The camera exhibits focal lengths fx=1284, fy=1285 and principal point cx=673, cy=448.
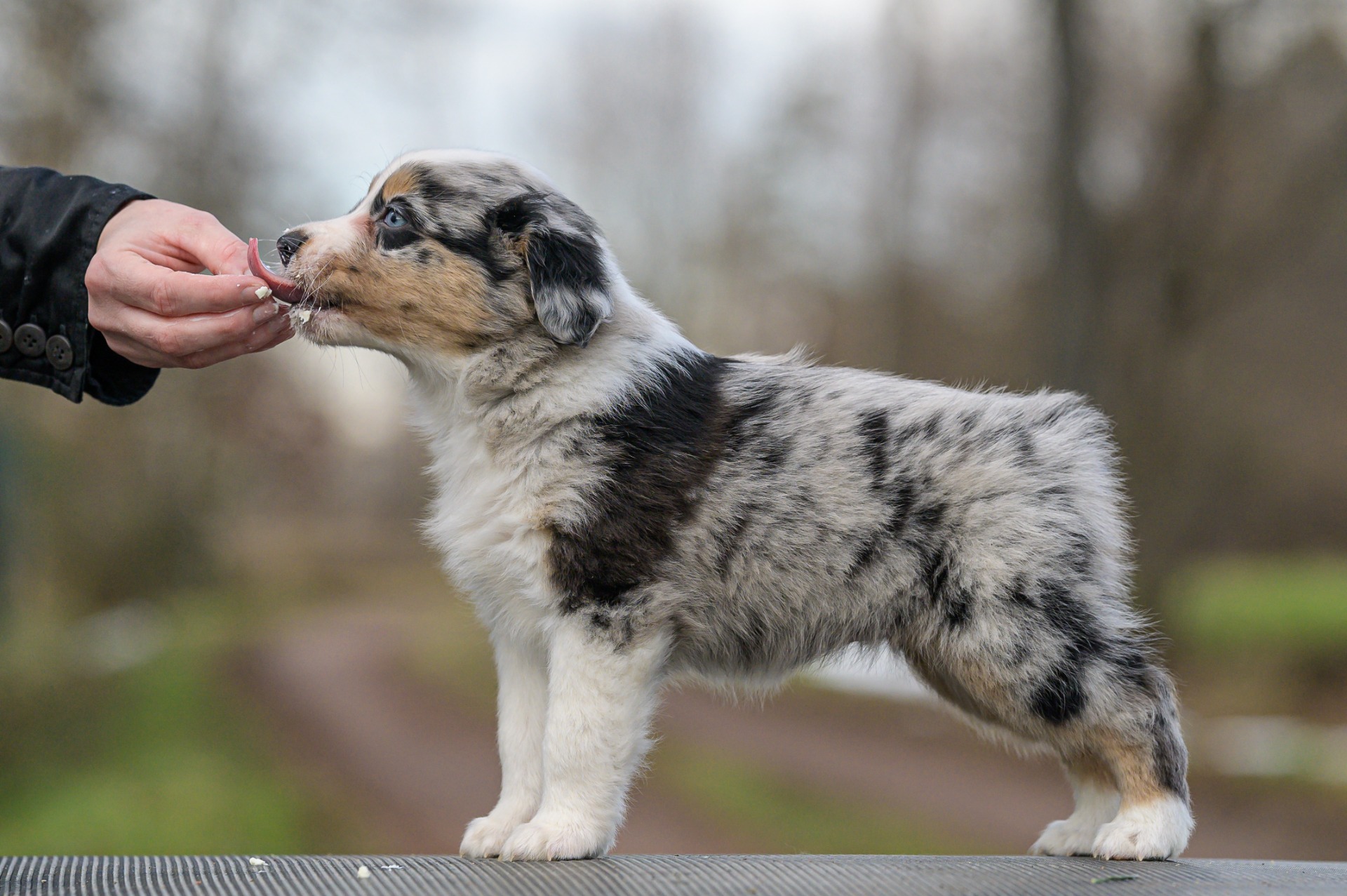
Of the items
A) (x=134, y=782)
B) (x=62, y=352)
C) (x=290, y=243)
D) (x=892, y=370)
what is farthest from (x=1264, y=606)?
(x=62, y=352)

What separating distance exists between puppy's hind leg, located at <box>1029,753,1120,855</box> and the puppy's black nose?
10.8 ft

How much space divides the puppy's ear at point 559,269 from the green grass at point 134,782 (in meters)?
8.30

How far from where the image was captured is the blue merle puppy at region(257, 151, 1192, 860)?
4.21m

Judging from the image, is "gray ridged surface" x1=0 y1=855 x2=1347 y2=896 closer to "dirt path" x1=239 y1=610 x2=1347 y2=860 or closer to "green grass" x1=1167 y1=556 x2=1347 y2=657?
"dirt path" x1=239 y1=610 x2=1347 y2=860

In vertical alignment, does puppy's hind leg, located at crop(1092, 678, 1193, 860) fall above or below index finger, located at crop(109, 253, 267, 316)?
below

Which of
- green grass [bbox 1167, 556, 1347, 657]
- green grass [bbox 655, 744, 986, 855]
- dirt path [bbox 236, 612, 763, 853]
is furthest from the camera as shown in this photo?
green grass [bbox 1167, 556, 1347, 657]

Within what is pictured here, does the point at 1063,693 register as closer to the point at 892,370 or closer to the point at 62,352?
the point at 62,352

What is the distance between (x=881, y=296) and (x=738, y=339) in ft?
12.7

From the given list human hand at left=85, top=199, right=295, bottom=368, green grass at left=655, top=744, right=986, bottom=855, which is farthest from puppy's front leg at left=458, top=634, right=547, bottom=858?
green grass at left=655, top=744, right=986, bottom=855

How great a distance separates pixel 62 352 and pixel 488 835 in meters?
2.39

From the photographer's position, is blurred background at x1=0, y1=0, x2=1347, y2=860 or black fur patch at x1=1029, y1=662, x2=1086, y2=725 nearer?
black fur patch at x1=1029, y1=662, x2=1086, y2=725

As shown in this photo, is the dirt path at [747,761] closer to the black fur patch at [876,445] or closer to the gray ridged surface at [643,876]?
the gray ridged surface at [643,876]

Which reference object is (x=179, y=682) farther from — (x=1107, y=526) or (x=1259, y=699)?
(x=1107, y=526)

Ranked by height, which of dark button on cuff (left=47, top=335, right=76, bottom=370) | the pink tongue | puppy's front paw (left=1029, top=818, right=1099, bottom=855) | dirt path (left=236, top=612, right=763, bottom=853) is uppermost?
the pink tongue
